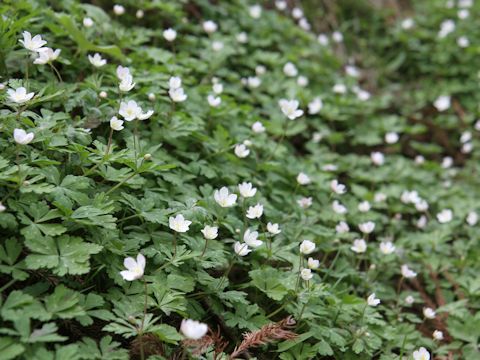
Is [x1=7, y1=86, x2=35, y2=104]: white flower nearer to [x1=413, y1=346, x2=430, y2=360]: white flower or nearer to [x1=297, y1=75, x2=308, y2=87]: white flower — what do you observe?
[x1=413, y1=346, x2=430, y2=360]: white flower

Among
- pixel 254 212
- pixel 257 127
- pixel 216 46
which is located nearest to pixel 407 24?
pixel 216 46

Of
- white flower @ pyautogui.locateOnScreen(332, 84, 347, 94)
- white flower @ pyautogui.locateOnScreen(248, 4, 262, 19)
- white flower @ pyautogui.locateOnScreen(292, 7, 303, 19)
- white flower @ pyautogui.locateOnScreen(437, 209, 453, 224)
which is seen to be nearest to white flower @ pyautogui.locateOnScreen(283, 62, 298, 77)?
white flower @ pyautogui.locateOnScreen(332, 84, 347, 94)

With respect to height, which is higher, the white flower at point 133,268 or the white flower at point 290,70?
the white flower at point 133,268

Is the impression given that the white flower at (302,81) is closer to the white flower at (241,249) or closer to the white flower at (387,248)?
the white flower at (387,248)

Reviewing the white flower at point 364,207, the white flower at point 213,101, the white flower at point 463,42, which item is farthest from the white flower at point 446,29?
the white flower at point 213,101

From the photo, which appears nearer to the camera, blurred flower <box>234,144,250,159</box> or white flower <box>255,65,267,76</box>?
blurred flower <box>234,144,250,159</box>

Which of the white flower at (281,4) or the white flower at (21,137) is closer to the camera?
the white flower at (21,137)
